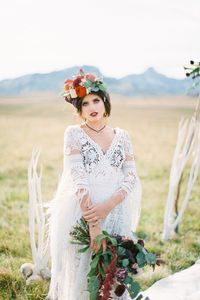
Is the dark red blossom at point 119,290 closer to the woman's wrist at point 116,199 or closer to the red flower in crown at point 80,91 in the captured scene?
the woman's wrist at point 116,199

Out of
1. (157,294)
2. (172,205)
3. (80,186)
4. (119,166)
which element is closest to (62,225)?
(80,186)

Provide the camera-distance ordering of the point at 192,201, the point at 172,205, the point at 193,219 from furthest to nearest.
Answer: the point at 192,201, the point at 193,219, the point at 172,205

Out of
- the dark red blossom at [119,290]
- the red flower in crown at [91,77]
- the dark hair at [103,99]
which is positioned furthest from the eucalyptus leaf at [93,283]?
the red flower in crown at [91,77]

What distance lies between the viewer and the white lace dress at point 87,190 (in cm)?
237

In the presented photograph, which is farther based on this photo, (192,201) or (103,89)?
(192,201)

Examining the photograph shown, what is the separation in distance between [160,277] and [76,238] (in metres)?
1.76

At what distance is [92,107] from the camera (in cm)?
247

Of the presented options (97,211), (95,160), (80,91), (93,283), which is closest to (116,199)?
(97,211)

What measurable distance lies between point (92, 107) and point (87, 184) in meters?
0.67

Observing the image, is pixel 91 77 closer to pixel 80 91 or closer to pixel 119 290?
pixel 80 91

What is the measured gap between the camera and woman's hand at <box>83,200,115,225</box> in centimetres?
220

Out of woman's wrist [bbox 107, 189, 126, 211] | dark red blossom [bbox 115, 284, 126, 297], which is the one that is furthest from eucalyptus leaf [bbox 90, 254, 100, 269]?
woman's wrist [bbox 107, 189, 126, 211]

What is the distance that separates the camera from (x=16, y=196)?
6.85 meters

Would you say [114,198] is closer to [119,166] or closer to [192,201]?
[119,166]
